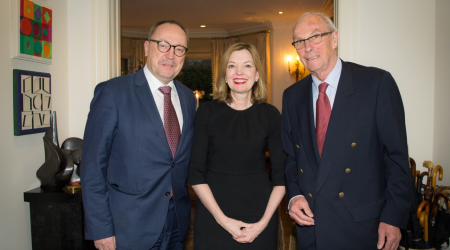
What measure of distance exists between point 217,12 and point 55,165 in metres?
6.25

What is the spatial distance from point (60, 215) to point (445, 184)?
2.92m

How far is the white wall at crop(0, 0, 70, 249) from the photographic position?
2.22 m

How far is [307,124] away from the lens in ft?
5.66

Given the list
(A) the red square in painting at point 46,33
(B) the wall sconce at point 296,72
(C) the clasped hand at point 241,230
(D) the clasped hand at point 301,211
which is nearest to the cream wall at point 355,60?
(A) the red square in painting at point 46,33

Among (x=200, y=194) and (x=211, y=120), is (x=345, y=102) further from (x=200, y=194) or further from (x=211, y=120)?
(x=200, y=194)

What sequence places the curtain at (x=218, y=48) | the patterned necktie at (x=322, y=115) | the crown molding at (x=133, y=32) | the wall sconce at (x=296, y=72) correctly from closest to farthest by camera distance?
the patterned necktie at (x=322, y=115), the wall sconce at (x=296, y=72), the crown molding at (x=133, y=32), the curtain at (x=218, y=48)

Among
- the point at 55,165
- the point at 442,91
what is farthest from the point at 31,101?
the point at 442,91

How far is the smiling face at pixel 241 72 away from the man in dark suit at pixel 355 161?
1.33ft

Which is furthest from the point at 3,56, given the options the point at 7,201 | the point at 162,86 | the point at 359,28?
the point at 359,28

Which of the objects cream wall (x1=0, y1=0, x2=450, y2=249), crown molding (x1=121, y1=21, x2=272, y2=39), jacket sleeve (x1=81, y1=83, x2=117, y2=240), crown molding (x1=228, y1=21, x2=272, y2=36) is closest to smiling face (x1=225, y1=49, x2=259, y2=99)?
jacket sleeve (x1=81, y1=83, x2=117, y2=240)

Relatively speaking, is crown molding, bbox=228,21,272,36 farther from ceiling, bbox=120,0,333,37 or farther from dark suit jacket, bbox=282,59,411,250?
dark suit jacket, bbox=282,59,411,250

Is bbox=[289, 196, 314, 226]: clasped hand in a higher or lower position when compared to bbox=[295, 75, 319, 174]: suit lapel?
lower

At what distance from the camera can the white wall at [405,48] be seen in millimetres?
2631

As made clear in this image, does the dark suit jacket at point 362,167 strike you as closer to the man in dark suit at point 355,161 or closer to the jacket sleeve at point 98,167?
the man in dark suit at point 355,161
